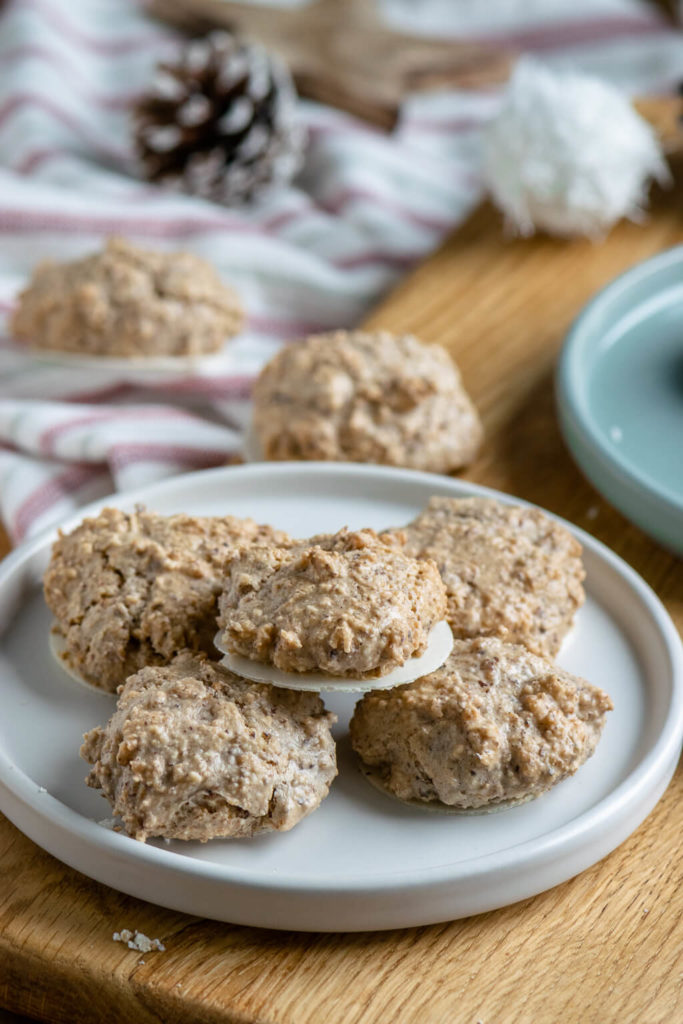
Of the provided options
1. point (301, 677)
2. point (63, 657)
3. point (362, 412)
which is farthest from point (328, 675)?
point (362, 412)

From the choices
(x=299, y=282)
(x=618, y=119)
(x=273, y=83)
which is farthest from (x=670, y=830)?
(x=273, y=83)

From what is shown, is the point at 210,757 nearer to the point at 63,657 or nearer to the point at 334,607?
the point at 334,607

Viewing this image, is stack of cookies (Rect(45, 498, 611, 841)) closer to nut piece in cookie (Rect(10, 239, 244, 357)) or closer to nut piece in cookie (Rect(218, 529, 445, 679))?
nut piece in cookie (Rect(218, 529, 445, 679))

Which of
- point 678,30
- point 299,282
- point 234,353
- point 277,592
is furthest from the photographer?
point 678,30

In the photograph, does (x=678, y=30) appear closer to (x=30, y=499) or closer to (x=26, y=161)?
(x=26, y=161)

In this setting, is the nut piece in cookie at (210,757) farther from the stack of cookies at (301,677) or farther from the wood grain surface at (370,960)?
the wood grain surface at (370,960)

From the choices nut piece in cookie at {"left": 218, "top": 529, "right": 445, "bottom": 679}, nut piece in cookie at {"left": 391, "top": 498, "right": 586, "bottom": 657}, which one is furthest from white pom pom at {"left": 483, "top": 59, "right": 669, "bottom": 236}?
nut piece in cookie at {"left": 218, "top": 529, "right": 445, "bottom": 679}
